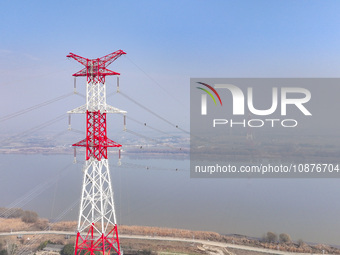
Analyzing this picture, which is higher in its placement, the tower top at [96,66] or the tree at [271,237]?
the tower top at [96,66]

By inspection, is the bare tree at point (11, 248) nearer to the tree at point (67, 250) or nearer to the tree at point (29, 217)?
the tree at point (67, 250)

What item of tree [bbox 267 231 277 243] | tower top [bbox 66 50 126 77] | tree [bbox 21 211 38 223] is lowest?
tree [bbox 267 231 277 243]

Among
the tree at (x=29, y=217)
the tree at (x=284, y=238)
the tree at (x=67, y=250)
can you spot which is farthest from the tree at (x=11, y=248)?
the tree at (x=284, y=238)

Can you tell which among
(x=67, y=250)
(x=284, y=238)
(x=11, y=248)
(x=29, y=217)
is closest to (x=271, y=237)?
(x=284, y=238)

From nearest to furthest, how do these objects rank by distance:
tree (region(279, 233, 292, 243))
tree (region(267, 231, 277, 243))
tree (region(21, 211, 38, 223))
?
tree (region(279, 233, 292, 243))
tree (region(267, 231, 277, 243))
tree (region(21, 211, 38, 223))

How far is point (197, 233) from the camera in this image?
7.65 m

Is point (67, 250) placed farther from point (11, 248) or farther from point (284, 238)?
point (284, 238)

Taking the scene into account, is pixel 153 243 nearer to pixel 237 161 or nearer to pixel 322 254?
pixel 322 254

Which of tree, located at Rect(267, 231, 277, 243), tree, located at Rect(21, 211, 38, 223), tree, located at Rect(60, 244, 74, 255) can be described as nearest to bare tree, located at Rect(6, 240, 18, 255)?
tree, located at Rect(60, 244, 74, 255)

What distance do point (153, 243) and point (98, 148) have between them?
3534 millimetres

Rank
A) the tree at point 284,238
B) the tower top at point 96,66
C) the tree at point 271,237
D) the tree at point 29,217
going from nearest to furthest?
the tower top at point 96,66
the tree at point 284,238
the tree at point 271,237
the tree at point 29,217

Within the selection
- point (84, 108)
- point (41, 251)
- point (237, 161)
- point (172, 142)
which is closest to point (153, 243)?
point (41, 251)

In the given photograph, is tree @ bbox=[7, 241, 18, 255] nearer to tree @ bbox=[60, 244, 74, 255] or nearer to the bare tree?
the bare tree

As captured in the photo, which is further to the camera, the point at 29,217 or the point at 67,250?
the point at 29,217
